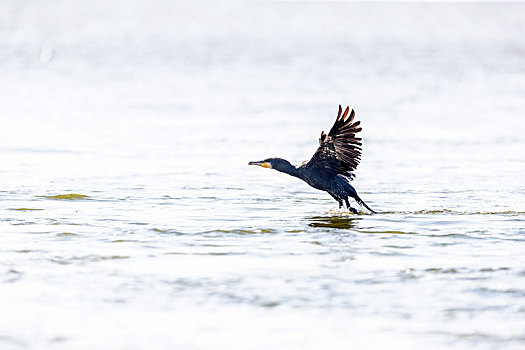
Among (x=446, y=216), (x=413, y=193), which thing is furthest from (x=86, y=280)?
(x=413, y=193)

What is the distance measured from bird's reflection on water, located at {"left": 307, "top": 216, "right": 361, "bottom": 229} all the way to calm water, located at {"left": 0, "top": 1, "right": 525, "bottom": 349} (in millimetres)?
77

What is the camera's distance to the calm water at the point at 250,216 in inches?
292

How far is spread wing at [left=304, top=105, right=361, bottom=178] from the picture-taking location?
12016 mm

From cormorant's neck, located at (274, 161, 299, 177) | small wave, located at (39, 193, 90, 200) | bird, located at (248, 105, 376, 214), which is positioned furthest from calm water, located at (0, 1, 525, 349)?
cormorant's neck, located at (274, 161, 299, 177)

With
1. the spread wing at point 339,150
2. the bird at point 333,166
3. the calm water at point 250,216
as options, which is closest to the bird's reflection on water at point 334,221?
the calm water at point 250,216

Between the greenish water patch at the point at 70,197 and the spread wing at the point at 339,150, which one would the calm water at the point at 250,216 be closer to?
the greenish water patch at the point at 70,197

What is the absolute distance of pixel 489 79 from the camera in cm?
3709

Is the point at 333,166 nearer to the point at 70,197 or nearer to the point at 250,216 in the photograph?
the point at 250,216

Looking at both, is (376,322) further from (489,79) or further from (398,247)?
(489,79)

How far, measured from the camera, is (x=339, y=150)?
12281 millimetres

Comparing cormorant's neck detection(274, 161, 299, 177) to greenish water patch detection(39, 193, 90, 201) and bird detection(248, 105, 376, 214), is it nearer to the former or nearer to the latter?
bird detection(248, 105, 376, 214)

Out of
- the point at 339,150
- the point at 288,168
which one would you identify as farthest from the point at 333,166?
the point at 288,168

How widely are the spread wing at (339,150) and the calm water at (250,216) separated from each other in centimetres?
60

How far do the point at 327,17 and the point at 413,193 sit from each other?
7268cm
